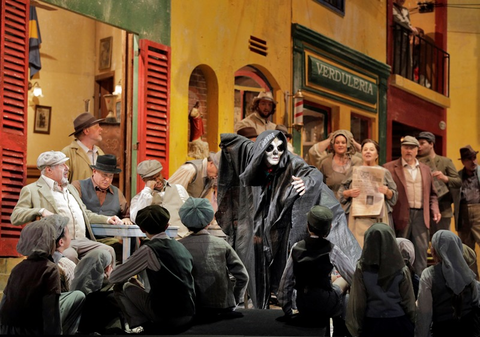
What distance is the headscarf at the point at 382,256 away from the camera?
466 cm

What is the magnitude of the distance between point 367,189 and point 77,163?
2850 millimetres

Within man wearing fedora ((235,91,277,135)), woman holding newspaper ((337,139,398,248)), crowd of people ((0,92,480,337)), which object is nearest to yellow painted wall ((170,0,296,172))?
man wearing fedora ((235,91,277,135))

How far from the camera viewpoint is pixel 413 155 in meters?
9.10

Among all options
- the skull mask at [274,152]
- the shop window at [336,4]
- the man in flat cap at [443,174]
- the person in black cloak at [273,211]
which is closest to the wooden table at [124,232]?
the person in black cloak at [273,211]

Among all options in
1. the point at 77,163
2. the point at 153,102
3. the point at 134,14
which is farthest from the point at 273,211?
the point at 134,14

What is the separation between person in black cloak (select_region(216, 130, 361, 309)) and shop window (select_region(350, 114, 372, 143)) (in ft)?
27.9

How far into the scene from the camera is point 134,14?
8984 mm

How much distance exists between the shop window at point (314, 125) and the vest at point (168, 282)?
Answer: 8142mm

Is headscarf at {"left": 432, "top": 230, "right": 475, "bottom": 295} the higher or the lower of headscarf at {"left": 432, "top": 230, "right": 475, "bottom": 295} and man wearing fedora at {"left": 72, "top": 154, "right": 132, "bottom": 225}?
the lower

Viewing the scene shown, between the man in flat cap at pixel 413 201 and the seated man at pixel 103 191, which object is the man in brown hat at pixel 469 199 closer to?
the man in flat cap at pixel 413 201

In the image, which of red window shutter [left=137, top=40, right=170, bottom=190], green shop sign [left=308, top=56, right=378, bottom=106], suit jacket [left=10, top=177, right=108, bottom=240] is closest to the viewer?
suit jacket [left=10, top=177, right=108, bottom=240]

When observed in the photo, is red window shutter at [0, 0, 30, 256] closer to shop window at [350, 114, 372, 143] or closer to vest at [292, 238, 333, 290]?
vest at [292, 238, 333, 290]

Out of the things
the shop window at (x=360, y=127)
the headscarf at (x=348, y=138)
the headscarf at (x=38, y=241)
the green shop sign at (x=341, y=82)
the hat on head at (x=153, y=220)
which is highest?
the green shop sign at (x=341, y=82)

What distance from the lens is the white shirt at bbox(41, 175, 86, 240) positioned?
631cm
